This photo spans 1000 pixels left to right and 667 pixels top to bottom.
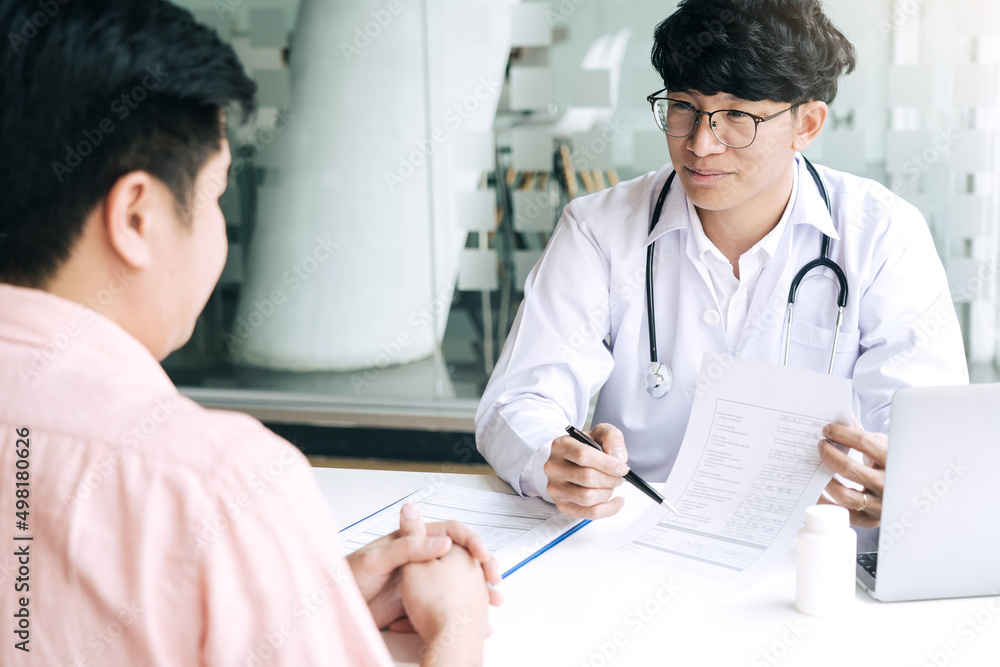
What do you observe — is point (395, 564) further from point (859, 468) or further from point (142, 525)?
point (859, 468)

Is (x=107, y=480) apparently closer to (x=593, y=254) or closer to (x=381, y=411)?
(x=593, y=254)

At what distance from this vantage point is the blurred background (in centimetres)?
313

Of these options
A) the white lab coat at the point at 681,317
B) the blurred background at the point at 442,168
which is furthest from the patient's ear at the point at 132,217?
the blurred background at the point at 442,168

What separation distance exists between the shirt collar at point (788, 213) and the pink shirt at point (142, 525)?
3.86ft

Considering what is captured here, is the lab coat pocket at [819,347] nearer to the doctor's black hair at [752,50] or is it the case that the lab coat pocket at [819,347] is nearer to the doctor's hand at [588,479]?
the doctor's black hair at [752,50]

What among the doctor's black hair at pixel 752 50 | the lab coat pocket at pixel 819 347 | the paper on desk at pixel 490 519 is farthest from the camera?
the lab coat pocket at pixel 819 347

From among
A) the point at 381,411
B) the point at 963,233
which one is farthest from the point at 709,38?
the point at 381,411

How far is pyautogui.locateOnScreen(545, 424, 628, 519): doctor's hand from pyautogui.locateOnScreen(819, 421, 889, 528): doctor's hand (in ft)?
0.90

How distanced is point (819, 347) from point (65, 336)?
1.33m

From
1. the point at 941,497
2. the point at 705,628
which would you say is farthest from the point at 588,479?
the point at 941,497

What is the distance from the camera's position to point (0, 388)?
0.65 meters

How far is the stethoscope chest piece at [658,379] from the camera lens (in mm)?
1674

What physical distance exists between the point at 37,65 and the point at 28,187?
0.10 metres

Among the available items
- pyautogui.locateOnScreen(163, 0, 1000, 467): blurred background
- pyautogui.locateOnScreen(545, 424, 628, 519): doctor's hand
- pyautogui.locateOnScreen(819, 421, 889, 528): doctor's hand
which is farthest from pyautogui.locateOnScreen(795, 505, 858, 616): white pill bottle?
pyautogui.locateOnScreen(163, 0, 1000, 467): blurred background
